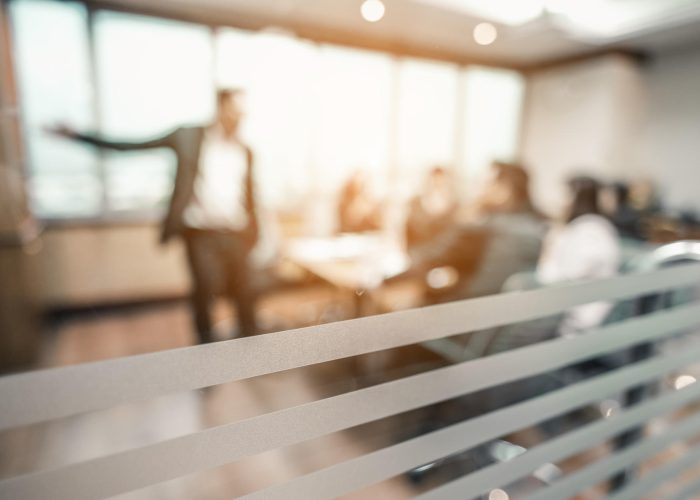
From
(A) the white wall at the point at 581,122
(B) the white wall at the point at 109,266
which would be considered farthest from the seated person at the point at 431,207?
(B) the white wall at the point at 109,266

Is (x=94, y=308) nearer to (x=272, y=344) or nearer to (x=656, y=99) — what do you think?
(x=272, y=344)

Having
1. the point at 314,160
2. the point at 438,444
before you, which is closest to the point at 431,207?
the point at 314,160

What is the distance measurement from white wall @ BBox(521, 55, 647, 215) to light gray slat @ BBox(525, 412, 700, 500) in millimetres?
2320

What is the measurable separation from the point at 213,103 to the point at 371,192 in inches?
83.4

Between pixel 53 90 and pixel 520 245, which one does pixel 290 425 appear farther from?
pixel 53 90

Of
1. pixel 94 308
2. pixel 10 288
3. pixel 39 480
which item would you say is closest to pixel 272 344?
pixel 39 480

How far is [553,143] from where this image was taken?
3754mm

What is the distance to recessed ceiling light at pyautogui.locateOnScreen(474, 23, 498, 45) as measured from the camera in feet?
2.53

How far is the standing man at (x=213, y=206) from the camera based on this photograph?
1042 millimetres

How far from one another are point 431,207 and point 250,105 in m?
Answer: 1.63

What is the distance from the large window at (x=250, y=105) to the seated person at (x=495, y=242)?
33cm

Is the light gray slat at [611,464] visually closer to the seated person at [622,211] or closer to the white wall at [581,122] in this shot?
the seated person at [622,211]

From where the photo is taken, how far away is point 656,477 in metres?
0.77

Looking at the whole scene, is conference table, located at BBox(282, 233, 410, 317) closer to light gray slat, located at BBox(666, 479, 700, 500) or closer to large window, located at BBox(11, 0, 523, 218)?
large window, located at BBox(11, 0, 523, 218)
